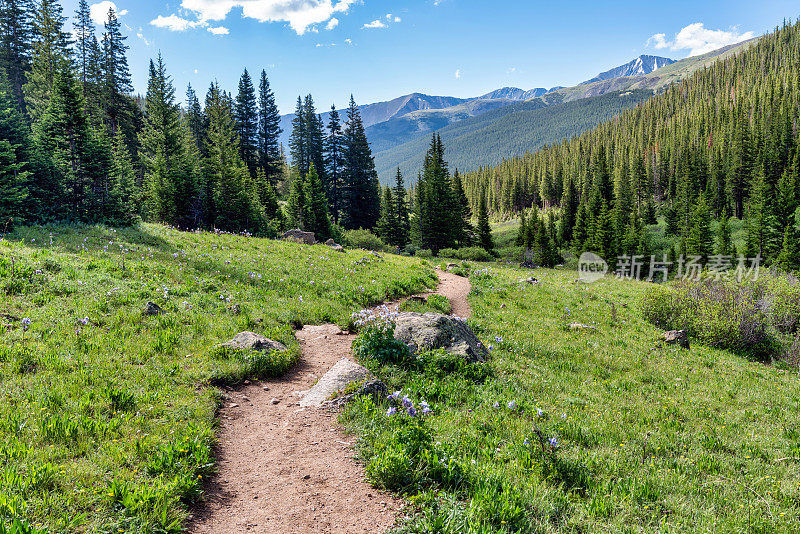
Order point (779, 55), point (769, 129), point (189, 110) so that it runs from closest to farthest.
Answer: point (189, 110)
point (769, 129)
point (779, 55)

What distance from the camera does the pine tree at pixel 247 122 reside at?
6456 cm

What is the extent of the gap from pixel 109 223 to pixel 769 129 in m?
144

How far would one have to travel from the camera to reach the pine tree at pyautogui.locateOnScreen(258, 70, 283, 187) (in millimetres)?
66188

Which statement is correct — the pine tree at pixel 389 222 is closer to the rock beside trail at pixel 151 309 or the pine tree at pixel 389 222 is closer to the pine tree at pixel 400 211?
the pine tree at pixel 400 211

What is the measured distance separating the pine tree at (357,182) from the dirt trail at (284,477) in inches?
Answer: 2281

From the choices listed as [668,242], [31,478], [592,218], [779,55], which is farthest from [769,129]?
[31,478]

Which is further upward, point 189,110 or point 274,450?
point 189,110

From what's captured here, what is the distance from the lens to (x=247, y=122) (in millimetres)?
65938

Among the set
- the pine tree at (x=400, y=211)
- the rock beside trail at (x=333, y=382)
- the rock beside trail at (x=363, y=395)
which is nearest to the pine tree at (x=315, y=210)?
the pine tree at (x=400, y=211)

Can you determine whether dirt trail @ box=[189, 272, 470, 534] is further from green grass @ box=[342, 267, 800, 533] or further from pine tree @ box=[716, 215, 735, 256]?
pine tree @ box=[716, 215, 735, 256]

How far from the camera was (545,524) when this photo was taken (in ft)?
14.8

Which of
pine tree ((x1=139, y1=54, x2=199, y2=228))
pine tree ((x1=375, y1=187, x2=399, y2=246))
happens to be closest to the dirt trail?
pine tree ((x1=139, y1=54, x2=199, y2=228))

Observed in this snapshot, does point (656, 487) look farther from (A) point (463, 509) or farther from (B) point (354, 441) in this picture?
(B) point (354, 441)
